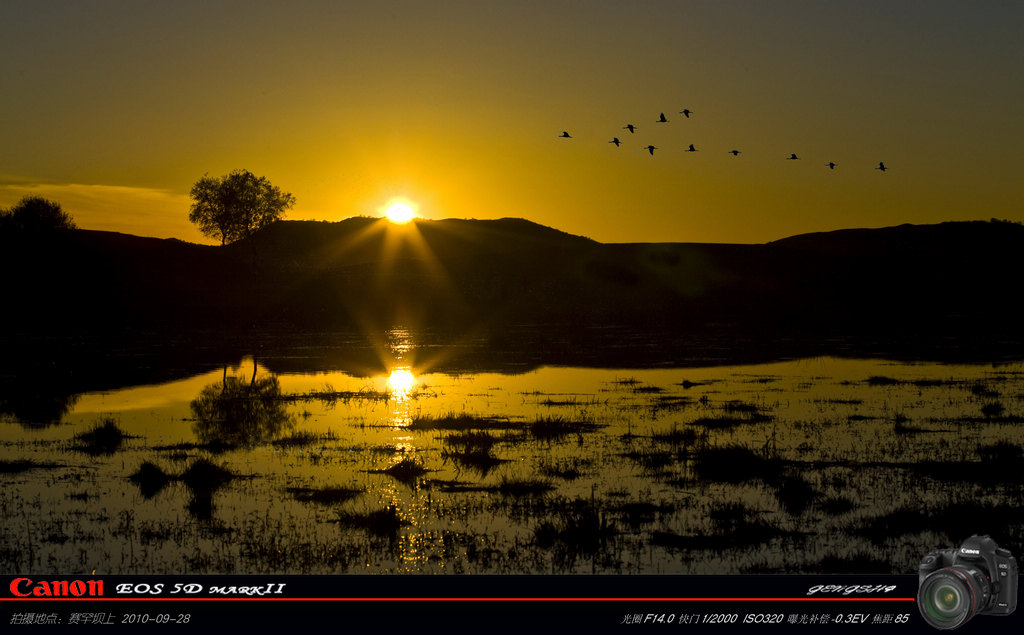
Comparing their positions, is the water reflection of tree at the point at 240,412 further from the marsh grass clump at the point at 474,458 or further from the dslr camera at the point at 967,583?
the dslr camera at the point at 967,583

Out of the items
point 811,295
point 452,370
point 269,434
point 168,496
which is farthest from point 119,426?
point 811,295

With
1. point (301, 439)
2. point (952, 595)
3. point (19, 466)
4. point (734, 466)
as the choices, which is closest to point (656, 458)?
point (734, 466)

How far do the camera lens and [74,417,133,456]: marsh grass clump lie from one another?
25130 mm

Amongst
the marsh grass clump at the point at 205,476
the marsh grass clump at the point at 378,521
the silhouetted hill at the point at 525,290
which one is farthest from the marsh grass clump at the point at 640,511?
the silhouetted hill at the point at 525,290

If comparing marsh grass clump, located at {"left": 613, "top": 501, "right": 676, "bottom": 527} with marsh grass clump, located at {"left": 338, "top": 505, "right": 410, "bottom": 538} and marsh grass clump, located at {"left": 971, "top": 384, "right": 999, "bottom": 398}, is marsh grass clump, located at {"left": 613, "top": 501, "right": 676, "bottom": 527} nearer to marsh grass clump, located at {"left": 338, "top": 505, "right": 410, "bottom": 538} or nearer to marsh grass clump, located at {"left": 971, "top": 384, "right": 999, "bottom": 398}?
marsh grass clump, located at {"left": 338, "top": 505, "right": 410, "bottom": 538}

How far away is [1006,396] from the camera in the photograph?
4066 cm

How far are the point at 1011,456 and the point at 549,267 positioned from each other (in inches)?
5066

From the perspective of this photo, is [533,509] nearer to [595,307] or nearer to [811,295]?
[595,307]

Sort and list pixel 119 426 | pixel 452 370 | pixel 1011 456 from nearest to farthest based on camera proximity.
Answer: pixel 1011 456, pixel 119 426, pixel 452 370

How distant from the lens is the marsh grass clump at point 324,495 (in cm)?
2220

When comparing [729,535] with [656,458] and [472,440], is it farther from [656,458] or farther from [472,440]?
[472,440]

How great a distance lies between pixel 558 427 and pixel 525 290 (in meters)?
105

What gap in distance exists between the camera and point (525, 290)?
13700cm

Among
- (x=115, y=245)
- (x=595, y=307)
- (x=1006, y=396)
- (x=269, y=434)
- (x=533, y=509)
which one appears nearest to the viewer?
(x=533, y=509)
